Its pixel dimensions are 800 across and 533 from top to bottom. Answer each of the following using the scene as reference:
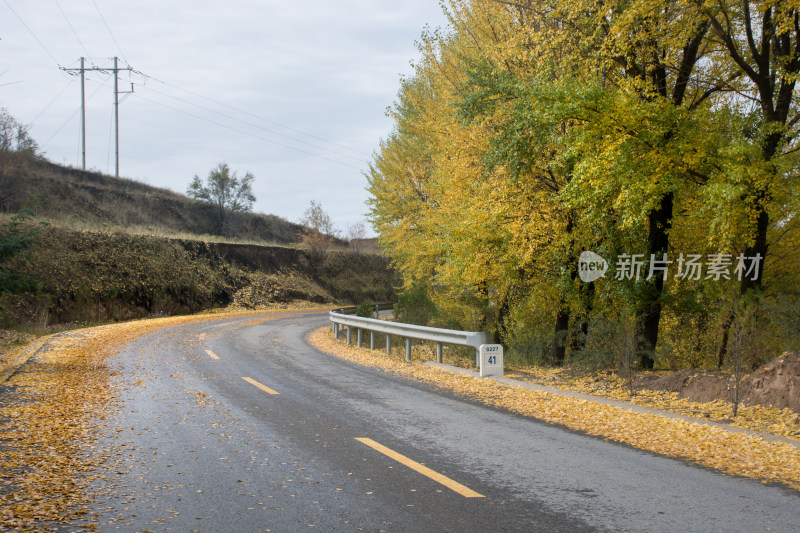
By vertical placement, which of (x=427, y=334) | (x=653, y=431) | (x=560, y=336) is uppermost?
(x=427, y=334)

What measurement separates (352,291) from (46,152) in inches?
977

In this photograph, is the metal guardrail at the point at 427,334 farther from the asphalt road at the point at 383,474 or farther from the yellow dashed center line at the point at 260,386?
the yellow dashed center line at the point at 260,386

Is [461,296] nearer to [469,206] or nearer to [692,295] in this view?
[469,206]

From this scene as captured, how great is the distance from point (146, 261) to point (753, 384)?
27.9m

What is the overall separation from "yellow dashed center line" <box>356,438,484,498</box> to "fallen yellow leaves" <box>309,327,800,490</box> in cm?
272

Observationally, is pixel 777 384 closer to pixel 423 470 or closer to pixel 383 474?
pixel 423 470

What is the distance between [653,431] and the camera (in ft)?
24.3

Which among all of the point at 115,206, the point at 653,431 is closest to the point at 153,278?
the point at 115,206

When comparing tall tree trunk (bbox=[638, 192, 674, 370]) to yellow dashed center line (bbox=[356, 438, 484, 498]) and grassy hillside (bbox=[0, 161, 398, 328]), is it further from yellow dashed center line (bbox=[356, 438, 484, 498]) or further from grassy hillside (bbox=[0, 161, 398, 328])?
grassy hillside (bbox=[0, 161, 398, 328])

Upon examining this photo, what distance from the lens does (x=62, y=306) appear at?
23359 mm

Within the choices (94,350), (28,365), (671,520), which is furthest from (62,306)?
(671,520)

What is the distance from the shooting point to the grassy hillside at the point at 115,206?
115 ft

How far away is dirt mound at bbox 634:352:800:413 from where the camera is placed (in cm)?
850

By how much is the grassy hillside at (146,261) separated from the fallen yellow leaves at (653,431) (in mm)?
12460
